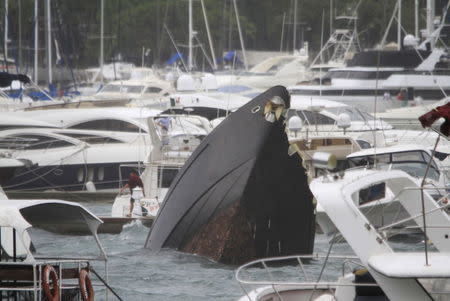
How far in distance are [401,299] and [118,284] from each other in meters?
8.61

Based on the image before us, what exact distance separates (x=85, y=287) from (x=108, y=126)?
25.0 meters

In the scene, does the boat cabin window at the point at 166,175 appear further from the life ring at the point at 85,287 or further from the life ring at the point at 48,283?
the life ring at the point at 48,283

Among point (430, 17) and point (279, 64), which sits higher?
point (430, 17)

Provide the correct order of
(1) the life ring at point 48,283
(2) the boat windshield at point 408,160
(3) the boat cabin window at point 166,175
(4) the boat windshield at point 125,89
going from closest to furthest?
(1) the life ring at point 48,283, (2) the boat windshield at point 408,160, (3) the boat cabin window at point 166,175, (4) the boat windshield at point 125,89

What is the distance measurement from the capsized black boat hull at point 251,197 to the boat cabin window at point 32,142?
1514cm

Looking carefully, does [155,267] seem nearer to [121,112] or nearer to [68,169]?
[68,169]

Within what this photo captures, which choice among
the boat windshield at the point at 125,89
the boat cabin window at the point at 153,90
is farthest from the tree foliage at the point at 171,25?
the boat cabin window at the point at 153,90

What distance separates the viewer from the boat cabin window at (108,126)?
131 ft

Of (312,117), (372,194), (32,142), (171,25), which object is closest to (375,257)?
(372,194)

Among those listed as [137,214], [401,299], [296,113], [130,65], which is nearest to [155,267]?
[137,214]

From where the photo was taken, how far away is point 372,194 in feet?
74.1

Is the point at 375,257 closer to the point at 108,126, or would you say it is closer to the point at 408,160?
the point at 408,160

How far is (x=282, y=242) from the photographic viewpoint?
20.5 meters

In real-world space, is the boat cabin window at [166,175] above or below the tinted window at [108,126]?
above
